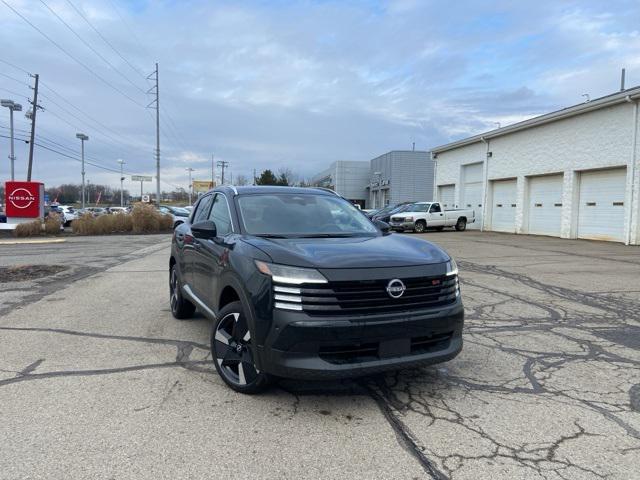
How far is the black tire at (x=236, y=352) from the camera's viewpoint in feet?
12.2

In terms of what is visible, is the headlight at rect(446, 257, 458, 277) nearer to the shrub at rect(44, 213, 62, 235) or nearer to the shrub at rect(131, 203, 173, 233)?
the shrub at rect(131, 203, 173, 233)

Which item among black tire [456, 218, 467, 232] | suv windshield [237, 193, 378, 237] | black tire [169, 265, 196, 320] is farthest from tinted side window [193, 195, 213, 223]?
black tire [456, 218, 467, 232]

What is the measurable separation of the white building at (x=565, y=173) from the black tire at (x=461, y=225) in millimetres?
1237

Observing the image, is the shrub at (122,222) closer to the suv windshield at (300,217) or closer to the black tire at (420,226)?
the black tire at (420,226)

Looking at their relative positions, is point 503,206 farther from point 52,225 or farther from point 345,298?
point 345,298

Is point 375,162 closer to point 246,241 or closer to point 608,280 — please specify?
point 608,280

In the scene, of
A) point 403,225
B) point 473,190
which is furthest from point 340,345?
point 473,190

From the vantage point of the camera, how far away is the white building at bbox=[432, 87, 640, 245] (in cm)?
1875

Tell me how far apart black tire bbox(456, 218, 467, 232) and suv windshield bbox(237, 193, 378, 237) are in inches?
983

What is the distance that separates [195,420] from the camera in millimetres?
3439

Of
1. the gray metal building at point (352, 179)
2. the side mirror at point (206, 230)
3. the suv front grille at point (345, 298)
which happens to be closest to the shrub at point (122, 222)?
the side mirror at point (206, 230)

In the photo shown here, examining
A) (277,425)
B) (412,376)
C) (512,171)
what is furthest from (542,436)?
(512,171)

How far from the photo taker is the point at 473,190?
31.1 m

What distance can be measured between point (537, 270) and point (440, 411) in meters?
8.59
